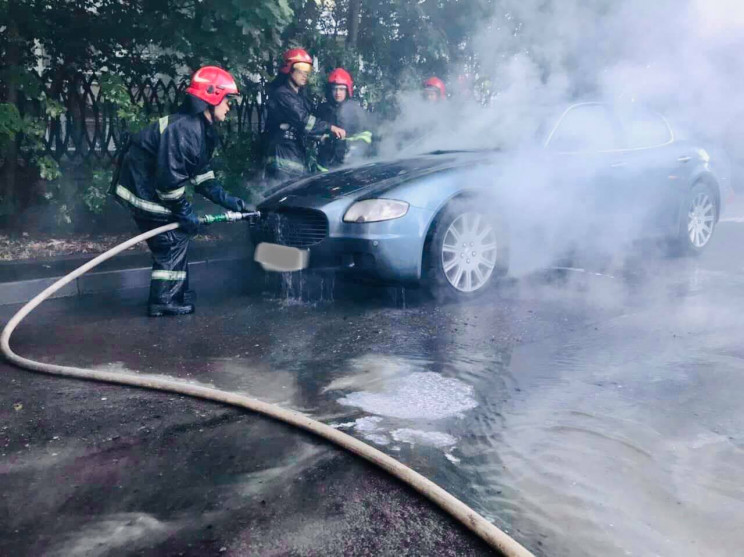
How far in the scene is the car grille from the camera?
19.0ft

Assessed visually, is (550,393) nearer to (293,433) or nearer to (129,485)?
(293,433)

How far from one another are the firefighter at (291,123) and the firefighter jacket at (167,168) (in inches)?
90.6

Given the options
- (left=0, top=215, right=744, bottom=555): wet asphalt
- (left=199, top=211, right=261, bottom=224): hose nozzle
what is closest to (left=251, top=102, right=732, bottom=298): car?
(left=199, top=211, right=261, bottom=224): hose nozzle

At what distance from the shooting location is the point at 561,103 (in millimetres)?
7082

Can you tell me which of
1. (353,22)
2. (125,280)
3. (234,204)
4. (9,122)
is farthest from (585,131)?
(9,122)

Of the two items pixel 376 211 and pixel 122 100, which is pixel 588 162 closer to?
pixel 376 211

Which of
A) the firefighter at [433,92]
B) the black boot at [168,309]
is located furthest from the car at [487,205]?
the firefighter at [433,92]

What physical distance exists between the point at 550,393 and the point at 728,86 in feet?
25.8

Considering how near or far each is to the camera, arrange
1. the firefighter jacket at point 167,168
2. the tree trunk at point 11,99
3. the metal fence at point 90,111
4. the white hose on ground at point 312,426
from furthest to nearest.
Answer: the metal fence at point 90,111 → the tree trunk at point 11,99 → the firefighter jacket at point 167,168 → the white hose on ground at point 312,426

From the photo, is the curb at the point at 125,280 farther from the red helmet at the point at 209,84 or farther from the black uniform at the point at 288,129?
the red helmet at the point at 209,84

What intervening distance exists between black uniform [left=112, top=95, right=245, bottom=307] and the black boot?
0.09ft

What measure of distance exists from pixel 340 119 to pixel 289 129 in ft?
3.28

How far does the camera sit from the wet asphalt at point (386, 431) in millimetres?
2625

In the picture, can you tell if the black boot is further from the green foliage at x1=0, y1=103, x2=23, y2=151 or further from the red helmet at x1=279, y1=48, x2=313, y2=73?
the red helmet at x1=279, y1=48, x2=313, y2=73
